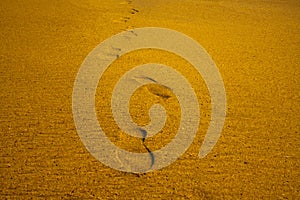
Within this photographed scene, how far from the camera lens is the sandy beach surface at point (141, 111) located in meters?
1.49

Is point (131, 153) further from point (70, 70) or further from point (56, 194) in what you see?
point (70, 70)

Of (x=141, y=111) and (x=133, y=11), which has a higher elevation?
(x=133, y=11)

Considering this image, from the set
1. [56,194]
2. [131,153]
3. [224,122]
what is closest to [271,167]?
[224,122]

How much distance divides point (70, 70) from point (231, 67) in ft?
4.21

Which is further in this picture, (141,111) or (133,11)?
(133,11)

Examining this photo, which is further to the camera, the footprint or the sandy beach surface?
the footprint

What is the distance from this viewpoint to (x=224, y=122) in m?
1.97

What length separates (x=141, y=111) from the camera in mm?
2021

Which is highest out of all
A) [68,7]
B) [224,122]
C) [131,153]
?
[68,7]

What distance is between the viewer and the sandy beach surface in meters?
1.49

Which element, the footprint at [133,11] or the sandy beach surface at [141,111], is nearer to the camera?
the sandy beach surface at [141,111]

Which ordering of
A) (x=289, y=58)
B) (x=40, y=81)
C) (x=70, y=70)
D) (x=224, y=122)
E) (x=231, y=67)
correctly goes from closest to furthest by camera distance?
1. (x=224, y=122)
2. (x=40, y=81)
3. (x=70, y=70)
4. (x=231, y=67)
5. (x=289, y=58)

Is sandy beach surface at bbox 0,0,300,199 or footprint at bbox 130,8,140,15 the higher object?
footprint at bbox 130,8,140,15

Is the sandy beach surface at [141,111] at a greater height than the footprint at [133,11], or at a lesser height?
lesser
